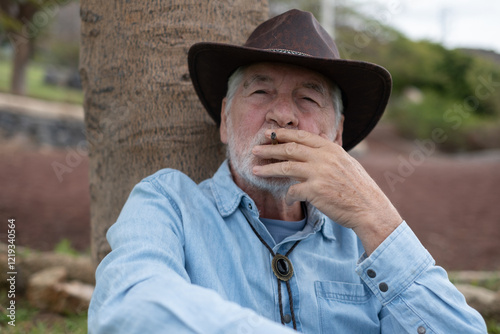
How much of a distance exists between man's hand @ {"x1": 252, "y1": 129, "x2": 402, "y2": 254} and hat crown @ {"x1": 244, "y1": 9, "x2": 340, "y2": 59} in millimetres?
550

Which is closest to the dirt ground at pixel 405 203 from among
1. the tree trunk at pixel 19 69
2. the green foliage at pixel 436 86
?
the tree trunk at pixel 19 69

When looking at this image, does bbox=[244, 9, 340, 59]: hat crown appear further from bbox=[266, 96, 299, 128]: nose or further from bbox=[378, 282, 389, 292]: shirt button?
bbox=[378, 282, 389, 292]: shirt button

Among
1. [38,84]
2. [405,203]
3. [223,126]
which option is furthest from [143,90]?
[38,84]

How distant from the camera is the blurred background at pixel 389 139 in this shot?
6.12 metres

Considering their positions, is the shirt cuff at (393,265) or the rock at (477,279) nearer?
the shirt cuff at (393,265)

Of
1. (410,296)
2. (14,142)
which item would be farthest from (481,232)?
(14,142)

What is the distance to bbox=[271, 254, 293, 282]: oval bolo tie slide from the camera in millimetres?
1892

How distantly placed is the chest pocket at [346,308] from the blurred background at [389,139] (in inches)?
81.1

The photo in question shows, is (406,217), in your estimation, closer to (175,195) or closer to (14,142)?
(175,195)

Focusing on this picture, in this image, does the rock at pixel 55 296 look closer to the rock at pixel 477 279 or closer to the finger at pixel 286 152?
the finger at pixel 286 152

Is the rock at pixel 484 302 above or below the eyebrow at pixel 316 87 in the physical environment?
below

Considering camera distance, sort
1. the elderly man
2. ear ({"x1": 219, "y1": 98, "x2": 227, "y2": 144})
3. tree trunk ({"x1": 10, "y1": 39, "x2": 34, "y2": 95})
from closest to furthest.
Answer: the elderly man → ear ({"x1": 219, "y1": 98, "x2": 227, "y2": 144}) → tree trunk ({"x1": 10, "y1": 39, "x2": 34, "y2": 95})

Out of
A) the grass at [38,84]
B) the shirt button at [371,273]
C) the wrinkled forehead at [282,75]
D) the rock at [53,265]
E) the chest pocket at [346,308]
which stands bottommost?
the grass at [38,84]

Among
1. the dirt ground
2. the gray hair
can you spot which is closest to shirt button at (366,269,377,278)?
the gray hair
